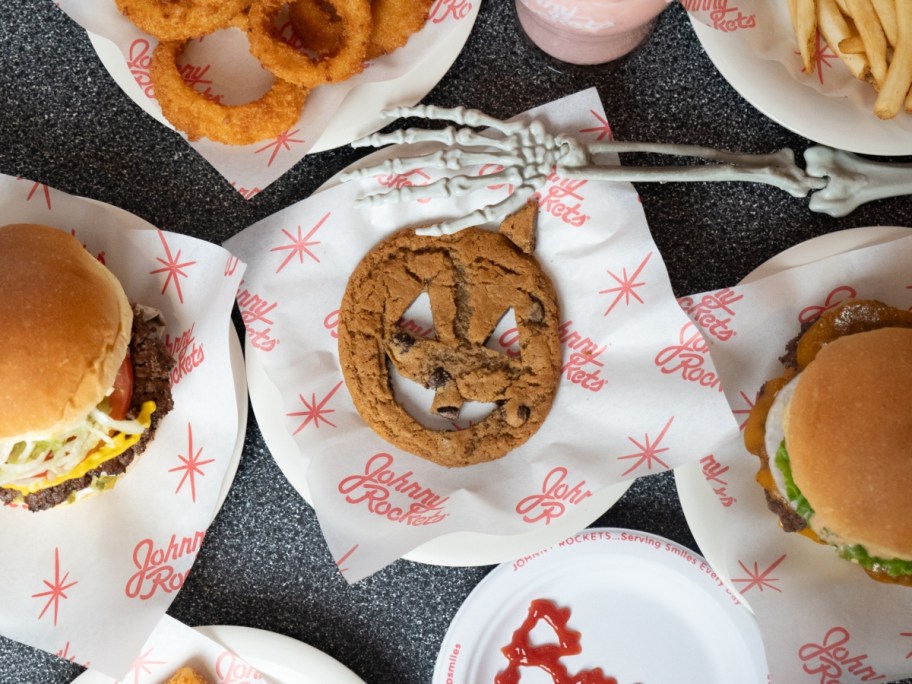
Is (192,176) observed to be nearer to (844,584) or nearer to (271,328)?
(271,328)

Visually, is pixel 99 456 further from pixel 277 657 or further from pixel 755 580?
pixel 755 580

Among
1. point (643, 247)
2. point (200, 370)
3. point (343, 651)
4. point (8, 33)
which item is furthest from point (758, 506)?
point (8, 33)

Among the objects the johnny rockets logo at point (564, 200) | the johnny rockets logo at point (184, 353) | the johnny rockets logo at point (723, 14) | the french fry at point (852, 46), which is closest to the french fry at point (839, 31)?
the french fry at point (852, 46)

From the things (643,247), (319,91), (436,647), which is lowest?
(436,647)

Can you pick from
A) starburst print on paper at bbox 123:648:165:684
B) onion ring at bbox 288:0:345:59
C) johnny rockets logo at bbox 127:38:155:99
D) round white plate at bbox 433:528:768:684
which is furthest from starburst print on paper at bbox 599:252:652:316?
starburst print on paper at bbox 123:648:165:684

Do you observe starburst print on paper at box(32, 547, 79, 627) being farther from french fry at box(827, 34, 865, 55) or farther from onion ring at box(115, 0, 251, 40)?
french fry at box(827, 34, 865, 55)

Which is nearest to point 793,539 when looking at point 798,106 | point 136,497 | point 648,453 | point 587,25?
point 648,453
